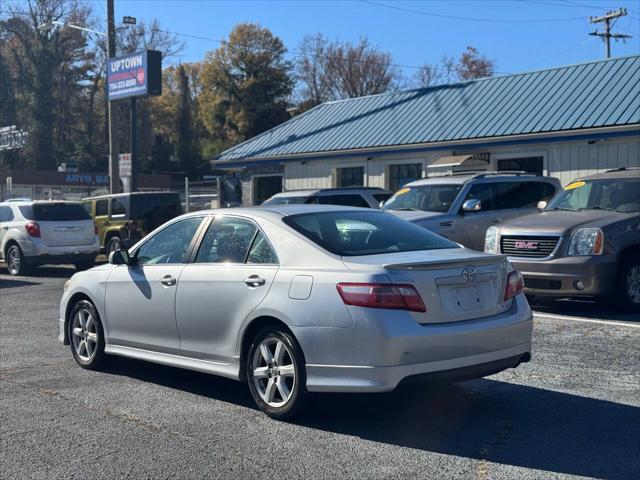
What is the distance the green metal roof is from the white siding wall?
53cm

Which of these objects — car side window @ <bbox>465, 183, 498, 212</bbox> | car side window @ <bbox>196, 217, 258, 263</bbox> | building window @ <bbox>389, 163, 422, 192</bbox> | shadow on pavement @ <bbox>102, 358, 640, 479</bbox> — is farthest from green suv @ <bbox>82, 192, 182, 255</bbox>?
car side window @ <bbox>196, 217, 258, 263</bbox>

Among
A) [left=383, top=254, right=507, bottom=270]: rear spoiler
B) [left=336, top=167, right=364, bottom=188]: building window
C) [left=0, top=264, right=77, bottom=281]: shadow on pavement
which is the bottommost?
[left=0, top=264, right=77, bottom=281]: shadow on pavement

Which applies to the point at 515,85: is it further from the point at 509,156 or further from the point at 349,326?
the point at 349,326

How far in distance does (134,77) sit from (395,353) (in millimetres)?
22773

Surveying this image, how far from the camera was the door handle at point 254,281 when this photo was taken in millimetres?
5930

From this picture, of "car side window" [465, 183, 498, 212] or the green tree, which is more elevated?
the green tree

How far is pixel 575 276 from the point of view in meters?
10.4

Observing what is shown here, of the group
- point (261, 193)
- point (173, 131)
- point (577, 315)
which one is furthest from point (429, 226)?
point (173, 131)

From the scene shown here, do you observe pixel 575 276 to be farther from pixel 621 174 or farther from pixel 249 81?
pixel 249 81

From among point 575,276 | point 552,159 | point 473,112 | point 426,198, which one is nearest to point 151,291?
point 575,276

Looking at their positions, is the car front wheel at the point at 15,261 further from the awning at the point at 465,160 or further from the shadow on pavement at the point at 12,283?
the awning at the point at 465,160

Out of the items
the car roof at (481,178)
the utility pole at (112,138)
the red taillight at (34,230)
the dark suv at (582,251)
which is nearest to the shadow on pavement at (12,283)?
the red taillight at (34,230)

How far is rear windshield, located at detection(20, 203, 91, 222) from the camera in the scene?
18328mm

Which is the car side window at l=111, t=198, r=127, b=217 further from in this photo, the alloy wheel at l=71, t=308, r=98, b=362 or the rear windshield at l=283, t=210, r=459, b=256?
the rear windshield at l=283, t=210, r=459, b=256
